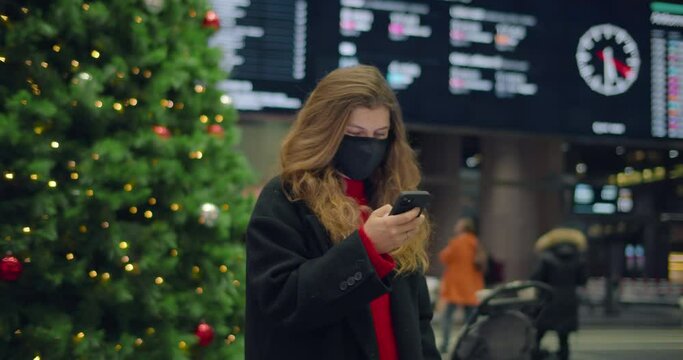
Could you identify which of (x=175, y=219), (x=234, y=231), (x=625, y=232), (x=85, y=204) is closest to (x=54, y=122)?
(x=85, y=204)

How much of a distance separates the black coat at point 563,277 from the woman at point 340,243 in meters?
5.12

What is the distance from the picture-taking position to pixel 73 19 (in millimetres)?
3635

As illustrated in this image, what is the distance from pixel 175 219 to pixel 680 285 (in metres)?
14.0

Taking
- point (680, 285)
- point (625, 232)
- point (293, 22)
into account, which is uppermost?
point (293, 22)

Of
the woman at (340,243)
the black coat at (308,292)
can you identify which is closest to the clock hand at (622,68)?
the woman at (340,243)

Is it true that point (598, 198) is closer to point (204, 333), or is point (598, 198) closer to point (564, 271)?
point (564, 271)

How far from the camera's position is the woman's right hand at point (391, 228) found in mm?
1597

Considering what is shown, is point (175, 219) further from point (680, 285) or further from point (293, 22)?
point (680, 285)

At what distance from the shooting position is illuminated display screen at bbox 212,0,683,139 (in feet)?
29.1

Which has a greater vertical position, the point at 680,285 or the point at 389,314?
the point at 389,314

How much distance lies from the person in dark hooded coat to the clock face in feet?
12.7

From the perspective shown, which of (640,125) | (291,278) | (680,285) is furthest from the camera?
(680,285)

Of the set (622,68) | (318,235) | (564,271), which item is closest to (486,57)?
(622,68)

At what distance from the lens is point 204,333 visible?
3955 millimetres
